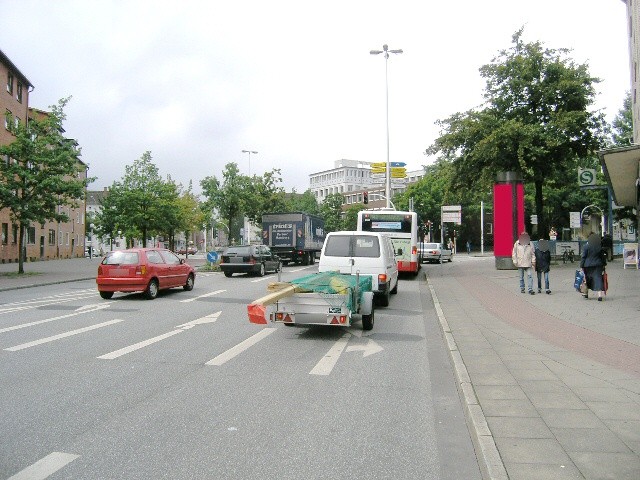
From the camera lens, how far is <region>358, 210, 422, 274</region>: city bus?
23672 millimetres

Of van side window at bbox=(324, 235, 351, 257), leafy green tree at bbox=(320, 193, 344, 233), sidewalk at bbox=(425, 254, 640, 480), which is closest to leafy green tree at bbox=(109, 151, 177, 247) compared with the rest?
van side window at bbox=(324, 235, 351, 257)

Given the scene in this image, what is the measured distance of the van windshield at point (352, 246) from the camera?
1366cm

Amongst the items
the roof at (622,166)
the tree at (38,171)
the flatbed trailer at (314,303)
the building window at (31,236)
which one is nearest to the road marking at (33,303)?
the flatbed trailer at (314,303)

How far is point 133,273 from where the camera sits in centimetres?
1559

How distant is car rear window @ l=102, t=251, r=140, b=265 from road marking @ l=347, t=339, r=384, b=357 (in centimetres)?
894

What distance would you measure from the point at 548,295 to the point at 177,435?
1321cm

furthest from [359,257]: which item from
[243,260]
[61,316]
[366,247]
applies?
[243,260]

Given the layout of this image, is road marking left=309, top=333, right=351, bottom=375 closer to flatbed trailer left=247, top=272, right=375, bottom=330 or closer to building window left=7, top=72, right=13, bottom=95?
flatbed trailer left=247, top=272, right=375, bottom=330

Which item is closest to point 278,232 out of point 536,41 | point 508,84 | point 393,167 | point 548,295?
point 393,167

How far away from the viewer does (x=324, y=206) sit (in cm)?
10250

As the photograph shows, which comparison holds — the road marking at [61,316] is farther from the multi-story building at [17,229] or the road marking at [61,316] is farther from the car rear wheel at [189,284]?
the multi-story building at [17,229]

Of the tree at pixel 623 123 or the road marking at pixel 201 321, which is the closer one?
the road marking at pixel 201 321

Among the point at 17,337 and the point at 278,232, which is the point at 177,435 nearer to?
the point at 17,337

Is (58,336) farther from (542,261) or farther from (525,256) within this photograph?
(542,261)
